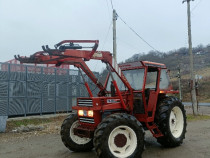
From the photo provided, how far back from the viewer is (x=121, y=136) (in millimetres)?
6066

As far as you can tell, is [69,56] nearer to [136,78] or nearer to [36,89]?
[136,78]

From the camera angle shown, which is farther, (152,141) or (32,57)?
(152,141)

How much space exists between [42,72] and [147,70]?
31.4 feet

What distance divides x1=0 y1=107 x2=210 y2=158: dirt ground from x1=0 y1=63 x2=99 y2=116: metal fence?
421 cm

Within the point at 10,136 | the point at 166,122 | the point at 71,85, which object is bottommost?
the point at 10,136

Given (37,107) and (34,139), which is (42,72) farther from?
(34,139)

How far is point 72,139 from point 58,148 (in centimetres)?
88

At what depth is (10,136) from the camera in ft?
33.5

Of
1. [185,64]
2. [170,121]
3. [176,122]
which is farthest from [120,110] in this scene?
[185,64]

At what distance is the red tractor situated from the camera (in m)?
5.92

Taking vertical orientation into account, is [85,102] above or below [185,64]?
below

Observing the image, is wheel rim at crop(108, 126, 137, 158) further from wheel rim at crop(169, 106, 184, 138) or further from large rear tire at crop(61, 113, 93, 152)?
wheel rim at crop(169, 106, 184, 138)

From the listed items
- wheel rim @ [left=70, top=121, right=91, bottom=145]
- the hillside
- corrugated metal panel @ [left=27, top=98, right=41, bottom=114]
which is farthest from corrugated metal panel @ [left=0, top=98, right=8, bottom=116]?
the hillside

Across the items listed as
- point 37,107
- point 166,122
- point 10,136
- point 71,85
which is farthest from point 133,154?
point 71,85
